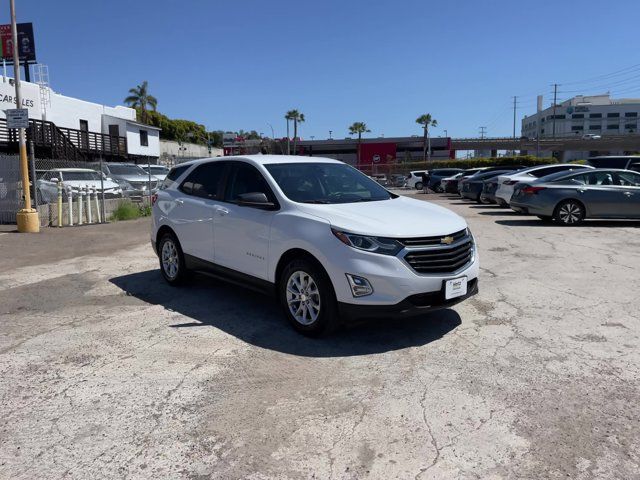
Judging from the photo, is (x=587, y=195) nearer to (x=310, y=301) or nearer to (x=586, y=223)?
(x=586, y=223)

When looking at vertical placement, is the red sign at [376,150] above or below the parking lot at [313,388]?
above

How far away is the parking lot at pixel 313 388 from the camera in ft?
10.1

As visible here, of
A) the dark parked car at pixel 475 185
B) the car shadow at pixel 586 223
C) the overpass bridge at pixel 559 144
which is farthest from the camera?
the overpass bridge at pixel 559 144

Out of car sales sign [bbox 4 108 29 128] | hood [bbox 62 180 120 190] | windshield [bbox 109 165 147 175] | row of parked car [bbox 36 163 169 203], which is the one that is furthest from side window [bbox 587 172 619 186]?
windshield [bbox 109 165 147 175]

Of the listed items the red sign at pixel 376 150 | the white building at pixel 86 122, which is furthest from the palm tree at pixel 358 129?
the white building at pixel 86 122

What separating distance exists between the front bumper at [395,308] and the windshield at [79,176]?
1561 cm

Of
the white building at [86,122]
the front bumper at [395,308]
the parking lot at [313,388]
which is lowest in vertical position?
the parking lot at [313,388]

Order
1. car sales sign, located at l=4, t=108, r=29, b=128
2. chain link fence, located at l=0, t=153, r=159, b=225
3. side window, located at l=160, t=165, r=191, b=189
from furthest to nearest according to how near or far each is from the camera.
→ chain link fence, located at l=0, t=153, r=159, b=225, car sales sign, located at l=4, t=108, r=29, b=128, side window, located at l=160, t=165, r=191, b=189

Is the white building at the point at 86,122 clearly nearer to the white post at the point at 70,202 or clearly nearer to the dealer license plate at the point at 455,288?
the white post at the point at 70,202

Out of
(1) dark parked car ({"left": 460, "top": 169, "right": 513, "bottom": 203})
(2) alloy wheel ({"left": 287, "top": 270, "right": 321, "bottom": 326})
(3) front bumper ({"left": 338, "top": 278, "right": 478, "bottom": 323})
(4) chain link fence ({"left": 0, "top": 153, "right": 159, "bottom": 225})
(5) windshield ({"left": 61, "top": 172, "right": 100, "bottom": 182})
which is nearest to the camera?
(3) front bumper ({"left": 338, "top": 278, "right": 478, "bottom": 323})

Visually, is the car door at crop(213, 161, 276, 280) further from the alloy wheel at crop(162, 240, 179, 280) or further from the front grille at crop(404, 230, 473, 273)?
the front grille at crop(404, 230, 473, 273)

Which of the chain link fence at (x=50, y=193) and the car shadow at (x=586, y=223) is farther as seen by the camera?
the chain link fence at (x=50, y=193)

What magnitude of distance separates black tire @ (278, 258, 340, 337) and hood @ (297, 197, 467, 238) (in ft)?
1.56

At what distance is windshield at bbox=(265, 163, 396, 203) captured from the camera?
559cm
